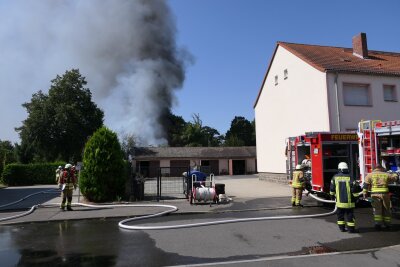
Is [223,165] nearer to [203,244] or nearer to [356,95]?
[356,95]

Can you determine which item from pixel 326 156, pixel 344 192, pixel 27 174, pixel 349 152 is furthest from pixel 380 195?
pixel 27 174

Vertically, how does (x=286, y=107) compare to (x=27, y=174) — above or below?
above

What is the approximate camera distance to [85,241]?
7996 millimetres

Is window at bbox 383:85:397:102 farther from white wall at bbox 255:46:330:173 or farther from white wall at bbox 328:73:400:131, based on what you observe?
white wall at bbox 255:46:330:173

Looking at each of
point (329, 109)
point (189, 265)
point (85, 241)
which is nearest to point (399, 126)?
point (189, 265)

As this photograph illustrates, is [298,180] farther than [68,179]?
No

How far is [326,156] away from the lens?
12.4 m

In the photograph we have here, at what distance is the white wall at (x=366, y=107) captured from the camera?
19578 millimetres

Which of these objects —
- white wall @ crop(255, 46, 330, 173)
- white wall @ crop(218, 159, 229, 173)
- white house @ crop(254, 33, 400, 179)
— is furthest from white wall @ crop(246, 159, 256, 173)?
white house @ crop(254, 33, 400, 179)

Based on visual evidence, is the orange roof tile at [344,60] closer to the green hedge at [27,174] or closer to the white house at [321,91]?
the white house at [321,91]

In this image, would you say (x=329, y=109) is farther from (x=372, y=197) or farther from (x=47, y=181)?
(x=47, y=181)

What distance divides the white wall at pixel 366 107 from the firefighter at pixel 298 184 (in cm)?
750

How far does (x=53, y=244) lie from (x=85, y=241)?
0.64 meters

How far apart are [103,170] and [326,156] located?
27.6ft
